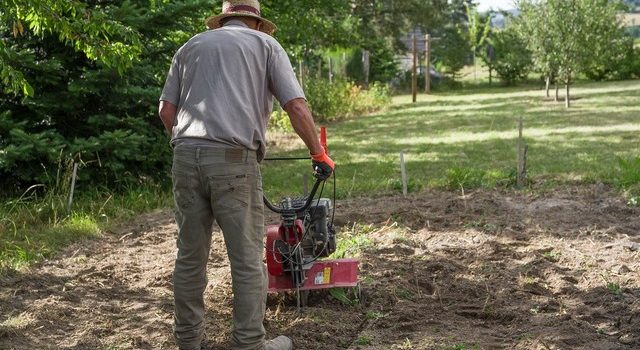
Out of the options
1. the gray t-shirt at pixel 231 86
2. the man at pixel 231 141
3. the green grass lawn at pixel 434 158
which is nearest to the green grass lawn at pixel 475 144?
the green grass lawn at pixel 434 158

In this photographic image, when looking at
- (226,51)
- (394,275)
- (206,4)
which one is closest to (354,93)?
(206,4)

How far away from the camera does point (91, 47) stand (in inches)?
251

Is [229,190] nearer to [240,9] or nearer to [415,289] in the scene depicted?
[240,9]

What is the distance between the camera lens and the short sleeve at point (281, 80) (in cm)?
415

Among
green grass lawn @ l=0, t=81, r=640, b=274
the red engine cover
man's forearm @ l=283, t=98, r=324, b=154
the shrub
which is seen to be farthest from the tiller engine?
the shrub

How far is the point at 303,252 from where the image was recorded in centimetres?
521

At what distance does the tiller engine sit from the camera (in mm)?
4992

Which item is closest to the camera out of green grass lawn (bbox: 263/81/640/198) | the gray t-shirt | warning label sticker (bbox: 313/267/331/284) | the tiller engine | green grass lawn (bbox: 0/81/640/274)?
the gray t-shirt

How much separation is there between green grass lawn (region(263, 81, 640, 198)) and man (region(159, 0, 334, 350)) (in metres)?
5.16

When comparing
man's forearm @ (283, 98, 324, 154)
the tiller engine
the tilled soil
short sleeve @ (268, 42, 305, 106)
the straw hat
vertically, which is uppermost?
the straw hat

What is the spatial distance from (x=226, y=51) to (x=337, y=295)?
1895 millimetres

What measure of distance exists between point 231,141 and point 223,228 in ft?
1.47

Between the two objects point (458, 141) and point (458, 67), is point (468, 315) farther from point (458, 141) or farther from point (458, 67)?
point (458, 67)

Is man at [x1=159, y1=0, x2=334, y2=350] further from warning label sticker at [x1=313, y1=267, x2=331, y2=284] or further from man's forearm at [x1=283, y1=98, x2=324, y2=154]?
warning label sticker at [x1=313, y1=267, x2=331, y2=284]
